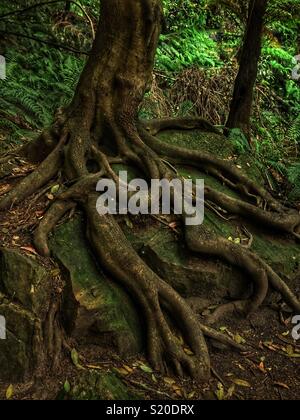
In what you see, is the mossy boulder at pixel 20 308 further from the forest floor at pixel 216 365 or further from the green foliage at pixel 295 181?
the green foliage at pixel 295 181

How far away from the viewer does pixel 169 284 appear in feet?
15.0

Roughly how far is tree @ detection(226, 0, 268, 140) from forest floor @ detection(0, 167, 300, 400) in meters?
3.57

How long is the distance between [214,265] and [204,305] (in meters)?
0.44

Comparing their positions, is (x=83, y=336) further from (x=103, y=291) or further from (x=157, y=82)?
(x=157, y=82)

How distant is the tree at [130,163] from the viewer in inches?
164

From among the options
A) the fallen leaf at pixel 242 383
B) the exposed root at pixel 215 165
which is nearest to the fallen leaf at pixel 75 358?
the fallen leaf at pixel 242 383

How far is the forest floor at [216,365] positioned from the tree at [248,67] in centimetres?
357

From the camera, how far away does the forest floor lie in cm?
377

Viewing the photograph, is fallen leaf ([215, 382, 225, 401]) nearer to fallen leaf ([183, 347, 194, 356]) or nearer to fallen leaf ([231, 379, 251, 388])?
fallen leaf ([231, 379, 251, 388])

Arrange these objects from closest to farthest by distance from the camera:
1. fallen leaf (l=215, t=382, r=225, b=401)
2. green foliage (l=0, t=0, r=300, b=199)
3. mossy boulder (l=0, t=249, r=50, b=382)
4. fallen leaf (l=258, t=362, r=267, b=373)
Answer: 1. mossy boulder (l=0, t=249, r=50, b=382)
2. fallen leaf (l=215, t=382, r=225, b=401)
3. fallen leaf (l=258, t=362, r=267, b=373)
4. green foliage (l=0, t=0, r=300, b=199)

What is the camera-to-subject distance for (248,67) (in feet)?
23.3

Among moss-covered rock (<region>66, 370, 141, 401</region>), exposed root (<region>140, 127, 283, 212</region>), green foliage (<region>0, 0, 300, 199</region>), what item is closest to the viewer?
moss-covered rock (<region>66, 370, 141, 401</region>)

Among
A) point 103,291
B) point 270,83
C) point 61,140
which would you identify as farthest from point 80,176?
point 270,83

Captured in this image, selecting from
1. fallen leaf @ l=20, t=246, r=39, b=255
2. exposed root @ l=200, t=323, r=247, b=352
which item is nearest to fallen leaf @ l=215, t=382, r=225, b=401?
exposed root @ l=200, t=323, r=247, b=352
